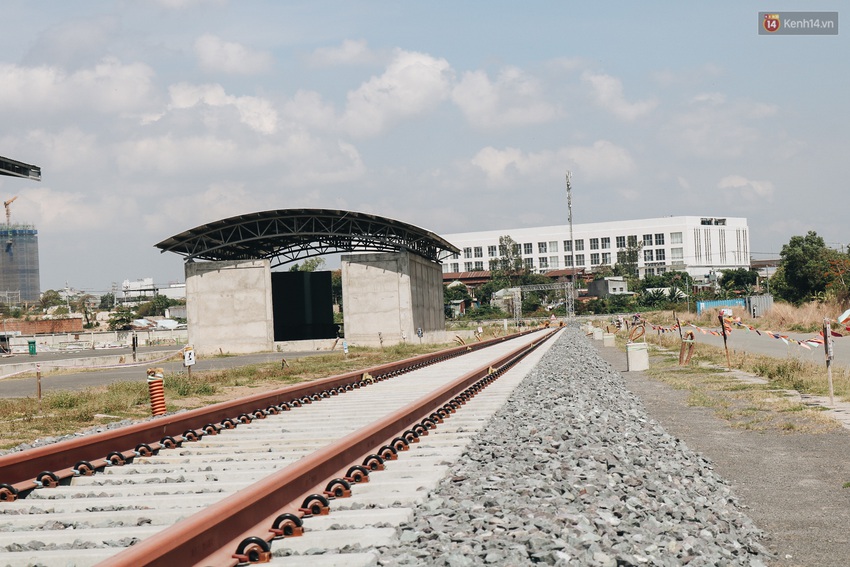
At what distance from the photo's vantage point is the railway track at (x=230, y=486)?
15.4 ft

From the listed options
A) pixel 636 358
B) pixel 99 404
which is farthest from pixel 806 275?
pixel 99 404

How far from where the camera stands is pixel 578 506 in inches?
227

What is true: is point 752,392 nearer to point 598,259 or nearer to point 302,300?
point 302,300

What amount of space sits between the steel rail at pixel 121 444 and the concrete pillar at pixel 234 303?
176ft

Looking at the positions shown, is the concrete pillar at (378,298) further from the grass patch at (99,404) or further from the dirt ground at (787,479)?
the dirt ground at (787,479)

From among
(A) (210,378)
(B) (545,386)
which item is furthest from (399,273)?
(B) (545,386)

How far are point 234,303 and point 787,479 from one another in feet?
200

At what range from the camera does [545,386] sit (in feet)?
54.2

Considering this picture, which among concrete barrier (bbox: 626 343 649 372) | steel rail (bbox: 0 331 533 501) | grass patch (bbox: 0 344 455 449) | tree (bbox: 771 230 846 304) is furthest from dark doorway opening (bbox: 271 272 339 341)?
steel rail (bbox: 0 331 533 501)

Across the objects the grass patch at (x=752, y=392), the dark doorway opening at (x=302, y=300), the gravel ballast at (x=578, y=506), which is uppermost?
the dark doorway opening at (x=302, y=300)

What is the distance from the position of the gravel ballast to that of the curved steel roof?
55419mm

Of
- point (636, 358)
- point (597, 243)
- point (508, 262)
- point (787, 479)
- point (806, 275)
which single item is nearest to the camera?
point (787, 479)

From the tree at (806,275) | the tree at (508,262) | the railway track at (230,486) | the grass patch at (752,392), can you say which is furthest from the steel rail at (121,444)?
the tree at (508,262)

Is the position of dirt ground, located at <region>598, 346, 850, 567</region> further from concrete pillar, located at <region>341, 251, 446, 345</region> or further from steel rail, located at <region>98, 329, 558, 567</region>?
concrete pillar, located at <region>341, 251, 446, 345</region>
